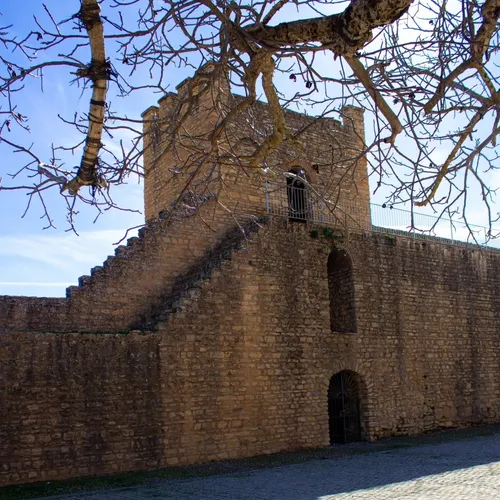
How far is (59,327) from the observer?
11859mm

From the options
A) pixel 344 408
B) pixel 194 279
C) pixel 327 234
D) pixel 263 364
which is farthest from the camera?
pixel 344 408

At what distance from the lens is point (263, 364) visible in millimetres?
13055

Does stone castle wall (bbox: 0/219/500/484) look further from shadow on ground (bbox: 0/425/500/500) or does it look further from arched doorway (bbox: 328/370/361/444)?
shadow on ground (bbox: 0/425/500/500)

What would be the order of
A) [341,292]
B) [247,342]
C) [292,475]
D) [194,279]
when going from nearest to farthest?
1. [292,475]
2. [247,342]
3. [194,279]
4. [341,292]

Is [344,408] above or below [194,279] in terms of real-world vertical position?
below

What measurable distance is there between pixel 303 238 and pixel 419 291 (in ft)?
13.2

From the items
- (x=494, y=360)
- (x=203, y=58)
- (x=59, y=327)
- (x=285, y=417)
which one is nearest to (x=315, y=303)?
(x=285, y=417)

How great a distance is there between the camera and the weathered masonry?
33.7ft

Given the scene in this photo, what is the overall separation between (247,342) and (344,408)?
3.70m

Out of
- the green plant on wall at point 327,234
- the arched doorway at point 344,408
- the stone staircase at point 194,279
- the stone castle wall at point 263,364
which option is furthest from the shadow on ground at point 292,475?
the green plant on wall at point 327,234

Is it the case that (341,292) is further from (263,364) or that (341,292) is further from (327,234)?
(263,364)

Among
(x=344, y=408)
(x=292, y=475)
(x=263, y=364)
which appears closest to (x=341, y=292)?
(x=344, y=408)

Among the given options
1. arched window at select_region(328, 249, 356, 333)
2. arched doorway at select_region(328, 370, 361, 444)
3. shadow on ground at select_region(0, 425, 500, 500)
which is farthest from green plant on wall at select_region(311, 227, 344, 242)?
shadow on ground at select_region(0, 425, 500, 500)

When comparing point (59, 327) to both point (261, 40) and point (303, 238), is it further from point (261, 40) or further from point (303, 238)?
point (261, 40)
